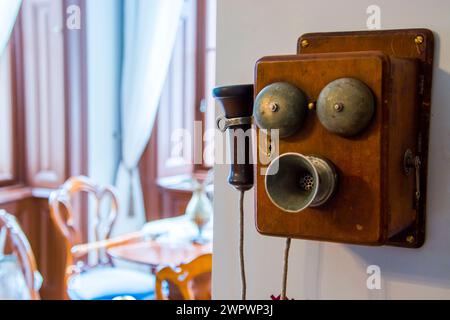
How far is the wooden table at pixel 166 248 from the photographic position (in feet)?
7.60

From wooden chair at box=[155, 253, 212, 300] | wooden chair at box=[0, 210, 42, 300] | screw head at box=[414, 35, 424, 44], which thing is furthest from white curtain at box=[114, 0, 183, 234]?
screw head at box=[414, 35, 424, 44]

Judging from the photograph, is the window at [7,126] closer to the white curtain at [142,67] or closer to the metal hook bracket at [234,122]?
the white curtain at [142,67]

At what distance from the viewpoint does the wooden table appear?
2316mm

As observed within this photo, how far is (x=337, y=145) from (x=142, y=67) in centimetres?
265

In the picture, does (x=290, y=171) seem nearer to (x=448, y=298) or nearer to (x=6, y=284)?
(x=448, y=298)

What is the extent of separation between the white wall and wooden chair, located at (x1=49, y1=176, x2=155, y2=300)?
1705 mm

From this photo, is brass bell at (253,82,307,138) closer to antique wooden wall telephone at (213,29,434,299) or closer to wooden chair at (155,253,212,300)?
antique wooden wall telephone at (213,29,434,299)

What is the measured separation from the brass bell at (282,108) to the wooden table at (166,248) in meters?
1.58

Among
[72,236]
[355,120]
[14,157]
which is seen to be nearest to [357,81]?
[355,120]

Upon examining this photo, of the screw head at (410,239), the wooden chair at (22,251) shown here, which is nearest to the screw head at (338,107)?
the screw head at (410,239)

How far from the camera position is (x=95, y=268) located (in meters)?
2.92

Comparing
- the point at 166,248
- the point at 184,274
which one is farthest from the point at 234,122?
the point at 166,248

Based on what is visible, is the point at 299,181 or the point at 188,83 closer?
A: the point at 299,181

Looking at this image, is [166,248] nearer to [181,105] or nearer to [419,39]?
[181,105]
